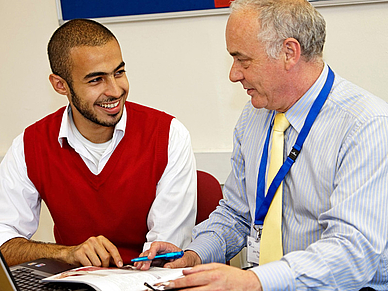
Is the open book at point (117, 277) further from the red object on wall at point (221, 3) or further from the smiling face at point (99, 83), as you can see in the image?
the red object on wall at point (221, 3)

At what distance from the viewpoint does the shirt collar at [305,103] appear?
58.4 inches

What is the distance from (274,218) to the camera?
4.90ft

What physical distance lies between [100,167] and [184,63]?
3.01ft

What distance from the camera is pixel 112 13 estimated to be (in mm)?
2514

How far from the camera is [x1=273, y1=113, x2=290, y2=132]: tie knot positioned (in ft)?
5.00

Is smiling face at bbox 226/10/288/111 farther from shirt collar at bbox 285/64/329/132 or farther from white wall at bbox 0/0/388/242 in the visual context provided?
white wall at bbox 0/0/388/242

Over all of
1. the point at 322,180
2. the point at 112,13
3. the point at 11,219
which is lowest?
the point at 11,219

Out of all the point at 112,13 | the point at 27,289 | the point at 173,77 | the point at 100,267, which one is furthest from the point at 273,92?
the point at 112,13

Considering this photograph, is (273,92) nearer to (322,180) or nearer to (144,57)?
(322,180)

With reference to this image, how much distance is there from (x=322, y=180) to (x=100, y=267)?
0.72 meters

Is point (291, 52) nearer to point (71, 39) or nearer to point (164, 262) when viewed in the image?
point (164, 262)

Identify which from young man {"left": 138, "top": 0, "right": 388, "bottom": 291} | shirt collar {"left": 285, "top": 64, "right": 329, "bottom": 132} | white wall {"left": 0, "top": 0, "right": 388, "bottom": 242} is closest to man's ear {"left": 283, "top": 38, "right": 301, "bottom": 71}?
young man {"left": 138, "top": 0, "right": 388, "bottom": 291}

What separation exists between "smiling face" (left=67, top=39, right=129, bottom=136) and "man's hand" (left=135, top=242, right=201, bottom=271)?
22.7 inches

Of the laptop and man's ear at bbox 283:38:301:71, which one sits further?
man's ear at bbox 283:38:301:71
